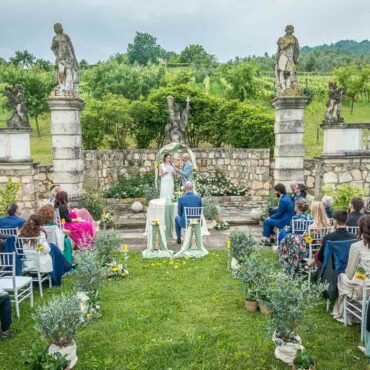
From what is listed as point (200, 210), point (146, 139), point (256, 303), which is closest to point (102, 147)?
Result: point (146, 139)

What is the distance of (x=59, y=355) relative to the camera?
455 centimetres

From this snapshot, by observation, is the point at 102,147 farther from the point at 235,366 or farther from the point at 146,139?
the point at 235,366

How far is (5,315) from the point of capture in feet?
18.4

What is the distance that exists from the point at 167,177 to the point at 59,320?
24.7ft

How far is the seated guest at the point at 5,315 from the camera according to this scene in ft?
18.1

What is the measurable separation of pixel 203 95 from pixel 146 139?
3.06m

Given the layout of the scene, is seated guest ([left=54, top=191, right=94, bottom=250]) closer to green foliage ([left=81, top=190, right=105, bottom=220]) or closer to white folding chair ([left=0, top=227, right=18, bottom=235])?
white folding chair ([left=0, top=227, right=18, bottom=235])

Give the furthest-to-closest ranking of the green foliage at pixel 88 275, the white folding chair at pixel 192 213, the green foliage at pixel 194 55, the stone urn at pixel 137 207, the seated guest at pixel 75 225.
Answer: the green foliage at pixel 194 55
the stone urn at pixel 137 207
the white folding chair at pixel 192 213
the seated guest at pixel 75 225
the green foliage at pixel 88 275

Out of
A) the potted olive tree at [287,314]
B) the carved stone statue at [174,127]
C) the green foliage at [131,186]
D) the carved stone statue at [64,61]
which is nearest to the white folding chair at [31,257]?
the potted olive tree at [287,314]

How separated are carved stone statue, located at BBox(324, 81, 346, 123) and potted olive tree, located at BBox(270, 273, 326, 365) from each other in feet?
26.0

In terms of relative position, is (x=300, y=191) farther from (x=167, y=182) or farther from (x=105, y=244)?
(x=105, y=244)


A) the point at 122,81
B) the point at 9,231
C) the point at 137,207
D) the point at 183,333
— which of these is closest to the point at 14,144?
the point at 137,207

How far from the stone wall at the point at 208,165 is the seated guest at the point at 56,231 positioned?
6.66 m

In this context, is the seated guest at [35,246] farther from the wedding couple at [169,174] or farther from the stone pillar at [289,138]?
the stone pillar at [289,138]
